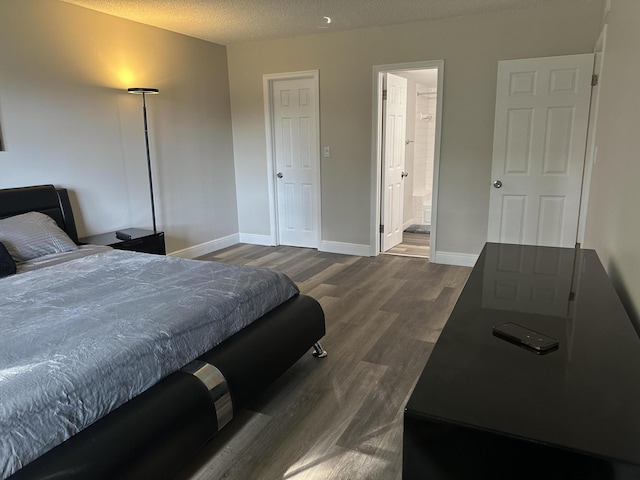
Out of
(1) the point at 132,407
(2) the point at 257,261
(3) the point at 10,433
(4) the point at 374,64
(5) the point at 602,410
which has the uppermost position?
(4) the point at 374,64

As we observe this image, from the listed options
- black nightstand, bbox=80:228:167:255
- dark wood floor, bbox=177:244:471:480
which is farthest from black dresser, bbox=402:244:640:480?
black nightstand, bbox=80:228:167:255

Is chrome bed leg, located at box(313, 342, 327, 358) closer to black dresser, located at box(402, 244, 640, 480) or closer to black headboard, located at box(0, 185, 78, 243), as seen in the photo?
black dresser, located at box(402, 244, 640, 480)

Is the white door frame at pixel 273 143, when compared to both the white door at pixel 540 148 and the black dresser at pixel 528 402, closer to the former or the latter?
the white door at pixel 540 148

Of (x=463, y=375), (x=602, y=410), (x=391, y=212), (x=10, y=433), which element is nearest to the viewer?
(x=602, y=410)

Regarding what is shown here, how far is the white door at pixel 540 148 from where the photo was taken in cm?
384

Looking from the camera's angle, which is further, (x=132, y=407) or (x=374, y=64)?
(x=374, y=64)

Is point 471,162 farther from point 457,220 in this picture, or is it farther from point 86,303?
point 86,303

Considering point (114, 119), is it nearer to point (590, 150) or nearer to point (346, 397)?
point (346, 397)

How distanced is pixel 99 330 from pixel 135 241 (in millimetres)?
2165

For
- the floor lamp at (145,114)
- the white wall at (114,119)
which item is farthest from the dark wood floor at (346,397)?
the white wall at (114,119)

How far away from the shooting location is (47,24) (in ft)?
11.5

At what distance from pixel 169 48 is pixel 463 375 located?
4.74m

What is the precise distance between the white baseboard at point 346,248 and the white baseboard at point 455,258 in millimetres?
784

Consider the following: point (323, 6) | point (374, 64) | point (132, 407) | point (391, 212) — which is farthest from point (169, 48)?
point (132, 407)
